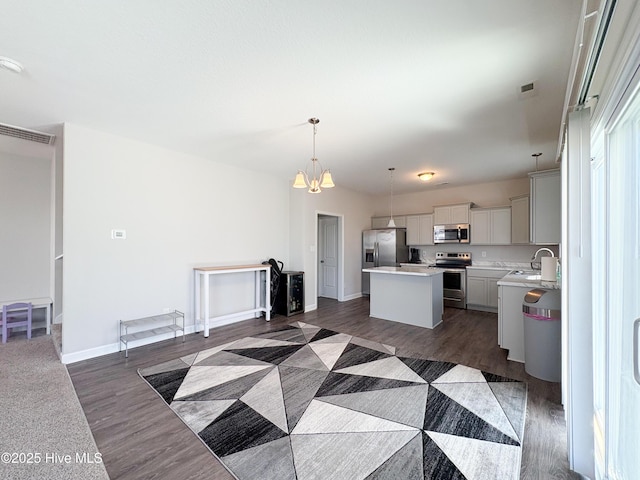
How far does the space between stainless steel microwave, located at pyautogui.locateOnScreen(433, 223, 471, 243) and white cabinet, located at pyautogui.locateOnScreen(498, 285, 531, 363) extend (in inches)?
112

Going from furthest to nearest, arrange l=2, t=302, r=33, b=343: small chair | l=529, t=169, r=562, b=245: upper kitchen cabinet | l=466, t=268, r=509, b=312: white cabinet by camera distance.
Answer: l=466, t=268, r=509, b=312: white cabinet < l=2, t=302, r=33, b=343: small chair < l=529, t=169, r=562, b=245: upper kitchen cabinet

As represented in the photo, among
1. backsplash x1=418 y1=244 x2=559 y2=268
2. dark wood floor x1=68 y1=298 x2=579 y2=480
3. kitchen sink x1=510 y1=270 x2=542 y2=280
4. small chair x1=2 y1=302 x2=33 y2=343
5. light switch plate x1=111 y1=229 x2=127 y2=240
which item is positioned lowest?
dark wood floor x1=68 y1=298 x2=579 y2=480

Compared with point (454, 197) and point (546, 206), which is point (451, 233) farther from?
point (546, 206)

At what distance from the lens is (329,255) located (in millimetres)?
7031

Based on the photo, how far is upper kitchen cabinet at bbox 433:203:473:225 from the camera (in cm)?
605

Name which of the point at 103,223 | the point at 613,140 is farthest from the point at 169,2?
the point at 103,223

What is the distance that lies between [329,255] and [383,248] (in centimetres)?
136

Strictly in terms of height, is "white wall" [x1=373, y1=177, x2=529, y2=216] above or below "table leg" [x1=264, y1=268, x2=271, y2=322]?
above

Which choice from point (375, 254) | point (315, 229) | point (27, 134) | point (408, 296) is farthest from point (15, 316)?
point (375, 254)

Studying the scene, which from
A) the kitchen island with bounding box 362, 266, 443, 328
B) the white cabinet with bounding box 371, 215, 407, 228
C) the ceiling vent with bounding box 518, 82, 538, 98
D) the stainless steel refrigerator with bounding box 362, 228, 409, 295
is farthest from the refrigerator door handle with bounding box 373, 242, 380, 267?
the ceiling vent with bounding box 518, 82, 538, 98

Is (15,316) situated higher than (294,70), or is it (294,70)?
(294,70)

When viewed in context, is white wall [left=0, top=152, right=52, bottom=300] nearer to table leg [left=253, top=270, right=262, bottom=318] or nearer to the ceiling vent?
table leg [left=253, top=270, right=262, bottom=318]

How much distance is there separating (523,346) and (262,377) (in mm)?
2985

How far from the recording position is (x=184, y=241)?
4246 millimetres
